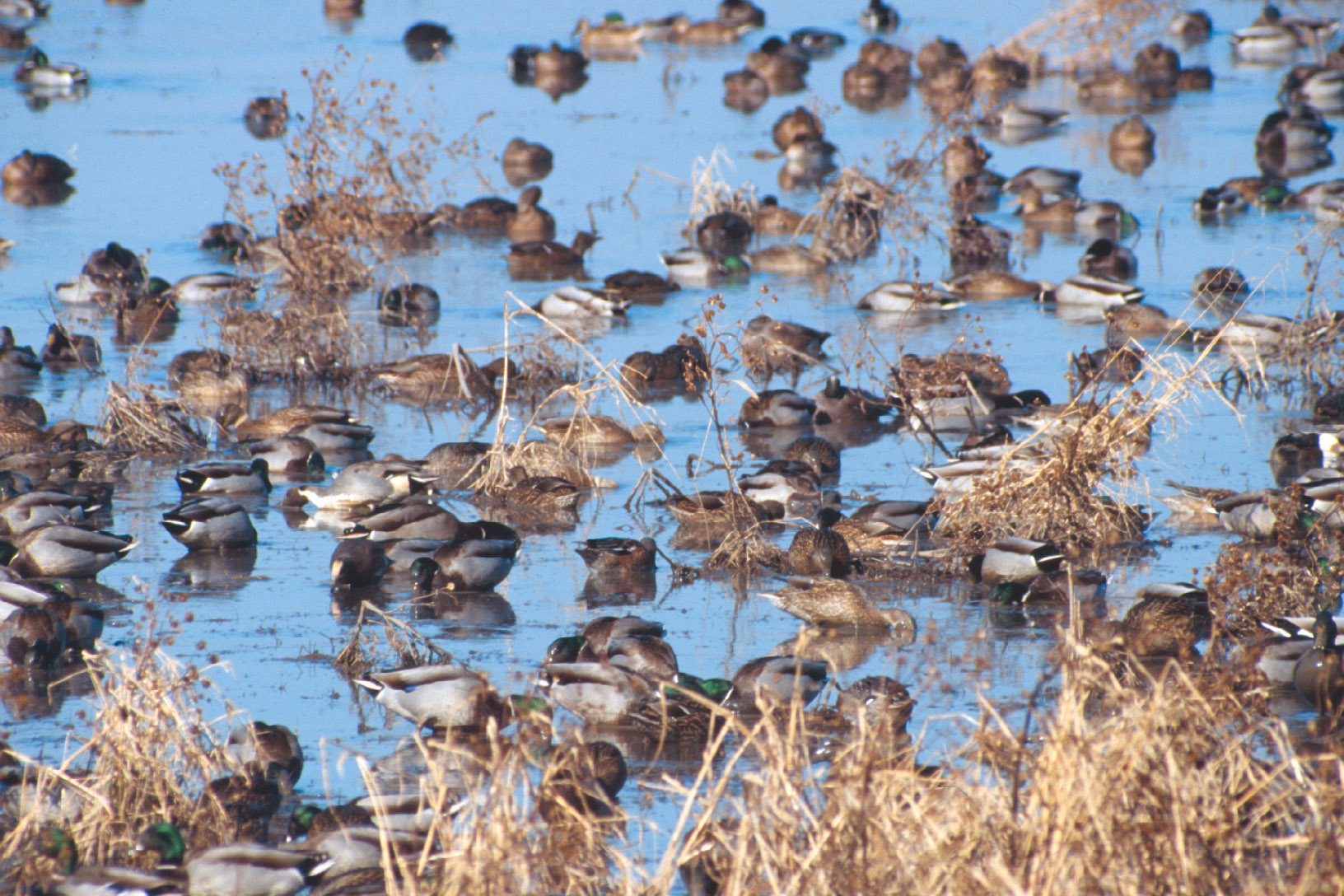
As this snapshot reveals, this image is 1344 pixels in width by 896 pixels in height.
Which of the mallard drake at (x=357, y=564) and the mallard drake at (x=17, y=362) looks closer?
the mallard drake at (x=357, y=564)

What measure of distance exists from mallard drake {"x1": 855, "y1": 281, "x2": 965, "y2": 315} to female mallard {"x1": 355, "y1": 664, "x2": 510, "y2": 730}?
9298mm

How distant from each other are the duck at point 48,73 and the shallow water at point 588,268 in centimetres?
64

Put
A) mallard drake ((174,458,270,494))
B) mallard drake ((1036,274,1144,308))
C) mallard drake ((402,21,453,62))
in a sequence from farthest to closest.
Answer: mallard drake ((402,21,453,62)) < mallard drake ((1036,274,1144,308)) < mallard drake ((174,458,270,494))

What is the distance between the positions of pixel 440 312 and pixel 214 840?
10514 mm

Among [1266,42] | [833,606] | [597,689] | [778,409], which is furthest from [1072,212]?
[1266,42]

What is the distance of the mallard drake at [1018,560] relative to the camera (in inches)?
330

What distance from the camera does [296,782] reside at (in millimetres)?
6215

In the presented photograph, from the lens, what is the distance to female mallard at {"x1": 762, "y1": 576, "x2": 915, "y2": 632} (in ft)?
26.1

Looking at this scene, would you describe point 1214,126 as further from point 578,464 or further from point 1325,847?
point 1325,847

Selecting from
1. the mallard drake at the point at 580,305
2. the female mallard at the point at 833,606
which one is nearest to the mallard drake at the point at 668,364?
the mallard drake at the point at 580,305

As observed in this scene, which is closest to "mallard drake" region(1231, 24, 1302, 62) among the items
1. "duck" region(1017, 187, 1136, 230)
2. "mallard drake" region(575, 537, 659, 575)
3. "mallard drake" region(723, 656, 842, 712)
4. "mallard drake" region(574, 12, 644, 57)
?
"mallard drake" region(574, 12, 644, 57)

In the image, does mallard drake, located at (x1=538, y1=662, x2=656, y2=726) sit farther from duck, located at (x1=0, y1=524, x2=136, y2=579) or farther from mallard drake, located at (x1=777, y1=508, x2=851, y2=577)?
duck, located at (x1=0, y1=524, x2=136, y2=579)

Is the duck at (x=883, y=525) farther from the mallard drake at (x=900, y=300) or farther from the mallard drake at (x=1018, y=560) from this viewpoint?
the mallard drake at (x=900, y=300)

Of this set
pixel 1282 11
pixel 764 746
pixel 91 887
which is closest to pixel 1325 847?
pixel 764 746
